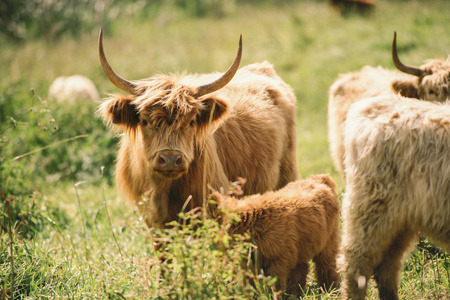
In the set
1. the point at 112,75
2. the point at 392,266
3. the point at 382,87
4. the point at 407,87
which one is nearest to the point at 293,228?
the point at 392,266

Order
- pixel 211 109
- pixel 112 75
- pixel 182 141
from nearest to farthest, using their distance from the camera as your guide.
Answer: pixel 182 141
pixel 112 75
pixel 211 109

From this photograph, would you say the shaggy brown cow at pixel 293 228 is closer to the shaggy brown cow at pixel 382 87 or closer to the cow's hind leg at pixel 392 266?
the cow's hind leg at pixel 392 266

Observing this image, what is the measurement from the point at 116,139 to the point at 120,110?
478 centimetres

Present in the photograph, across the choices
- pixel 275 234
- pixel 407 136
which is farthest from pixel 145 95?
pixel 407 136

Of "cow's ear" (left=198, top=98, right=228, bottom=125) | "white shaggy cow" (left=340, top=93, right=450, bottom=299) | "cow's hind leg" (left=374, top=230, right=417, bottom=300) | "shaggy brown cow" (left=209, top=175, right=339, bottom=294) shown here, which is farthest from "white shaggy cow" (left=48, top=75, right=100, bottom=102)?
"cow's hind leg" (left=374, top=230, right=417, bottom=300)

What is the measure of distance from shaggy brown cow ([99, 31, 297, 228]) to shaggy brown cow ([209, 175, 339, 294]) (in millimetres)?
503

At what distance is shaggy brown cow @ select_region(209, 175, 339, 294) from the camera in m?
3.51

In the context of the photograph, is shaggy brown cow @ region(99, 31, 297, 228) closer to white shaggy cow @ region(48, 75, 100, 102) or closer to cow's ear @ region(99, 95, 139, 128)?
cow's ear @ region(99, 95, 139, 128)

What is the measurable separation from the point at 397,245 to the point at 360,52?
11.4m

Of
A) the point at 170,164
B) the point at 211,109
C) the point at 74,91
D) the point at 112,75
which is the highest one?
the point at 112,75

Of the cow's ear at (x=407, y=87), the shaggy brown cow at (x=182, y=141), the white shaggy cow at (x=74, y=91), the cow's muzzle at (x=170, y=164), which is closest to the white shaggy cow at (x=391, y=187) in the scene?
the shaggy brown cow at (x=182, y=141)

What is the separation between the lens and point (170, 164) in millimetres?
3627

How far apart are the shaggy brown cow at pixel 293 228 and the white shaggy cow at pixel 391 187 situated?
465mm

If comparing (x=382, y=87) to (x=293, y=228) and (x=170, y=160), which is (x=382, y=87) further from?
(x=170, y=160)
